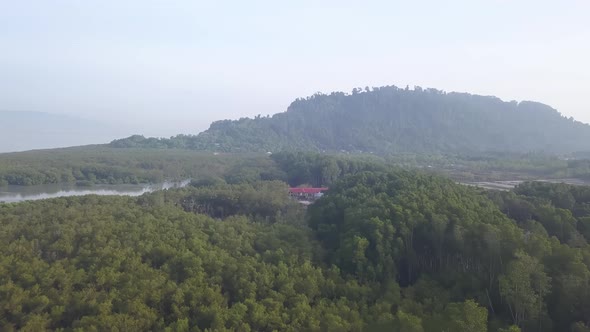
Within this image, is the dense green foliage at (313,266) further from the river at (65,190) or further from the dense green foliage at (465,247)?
the river at (65,190)

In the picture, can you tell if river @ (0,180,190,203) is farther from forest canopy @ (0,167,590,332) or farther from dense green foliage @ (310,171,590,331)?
dense green foliage @ (310,171,590,331)

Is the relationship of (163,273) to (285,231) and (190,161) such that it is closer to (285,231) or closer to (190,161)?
(285,231)

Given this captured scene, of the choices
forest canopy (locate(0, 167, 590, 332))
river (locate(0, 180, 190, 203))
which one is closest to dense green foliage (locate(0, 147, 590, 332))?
forest canopy (locate(0, 167, 590, 332))

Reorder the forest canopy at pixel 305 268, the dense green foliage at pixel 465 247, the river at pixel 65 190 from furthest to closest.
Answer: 1. the river at pixel 65 190
2. the dense green foliage at pixel 465 247
3. the forest canopy at pixel 305 268

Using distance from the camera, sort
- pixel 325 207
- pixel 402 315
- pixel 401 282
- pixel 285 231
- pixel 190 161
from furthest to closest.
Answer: pixel 190 161 → pixel 325 207 → pixel 285 231 → pixel 401 282 → pixel 402 315

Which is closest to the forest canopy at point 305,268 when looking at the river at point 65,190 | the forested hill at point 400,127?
the river at point 65,190

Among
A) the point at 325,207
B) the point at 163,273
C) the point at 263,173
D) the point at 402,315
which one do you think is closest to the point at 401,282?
the point at 402,315
